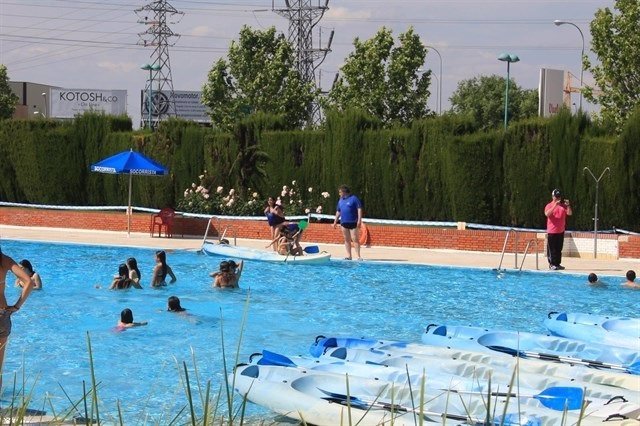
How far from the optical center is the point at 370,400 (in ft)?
27.0

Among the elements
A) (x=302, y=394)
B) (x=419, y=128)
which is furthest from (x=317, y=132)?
(x=302, y=394)

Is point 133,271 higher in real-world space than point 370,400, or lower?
higher

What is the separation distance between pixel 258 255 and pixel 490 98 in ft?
287

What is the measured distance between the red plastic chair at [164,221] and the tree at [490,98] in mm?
71180

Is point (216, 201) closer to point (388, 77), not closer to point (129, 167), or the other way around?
point (129, 167)

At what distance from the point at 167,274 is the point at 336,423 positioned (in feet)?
39.0

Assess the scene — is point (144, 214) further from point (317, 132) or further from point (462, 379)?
point (462, 379)

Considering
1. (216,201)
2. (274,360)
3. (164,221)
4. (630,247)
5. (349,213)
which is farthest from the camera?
(216,201)

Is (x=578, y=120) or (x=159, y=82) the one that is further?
(x=159, y=82)

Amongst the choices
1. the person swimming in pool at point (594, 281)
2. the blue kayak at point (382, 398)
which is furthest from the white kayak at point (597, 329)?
the person swimming in pool at point (594, 281)

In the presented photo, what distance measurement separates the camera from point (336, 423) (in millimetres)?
7707

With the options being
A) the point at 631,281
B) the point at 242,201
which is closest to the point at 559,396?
the point at 631,281

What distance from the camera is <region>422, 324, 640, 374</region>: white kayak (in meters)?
10.5

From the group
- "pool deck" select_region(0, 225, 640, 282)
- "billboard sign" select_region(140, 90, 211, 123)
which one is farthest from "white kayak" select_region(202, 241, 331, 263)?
"billboard sign" select_region(140, 90, 211, 123)
